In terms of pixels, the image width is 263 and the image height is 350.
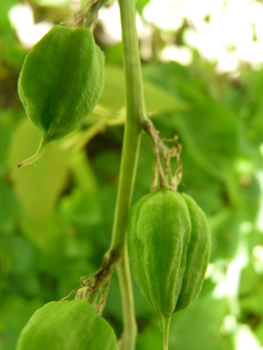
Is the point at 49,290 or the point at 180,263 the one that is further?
the point at 49,290

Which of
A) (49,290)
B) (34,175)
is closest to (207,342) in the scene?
(49,290)

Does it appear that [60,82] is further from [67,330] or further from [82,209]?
[82,209]

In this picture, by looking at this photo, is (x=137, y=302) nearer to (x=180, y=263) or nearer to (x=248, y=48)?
(x=180, y=263)

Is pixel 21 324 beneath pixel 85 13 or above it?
beneath

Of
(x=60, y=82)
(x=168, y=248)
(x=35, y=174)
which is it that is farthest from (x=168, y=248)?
(x=35, y=174)

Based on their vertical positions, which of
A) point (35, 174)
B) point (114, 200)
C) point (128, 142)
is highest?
point (128, 142)

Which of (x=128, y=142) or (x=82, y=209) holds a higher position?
(x=128, y=142)

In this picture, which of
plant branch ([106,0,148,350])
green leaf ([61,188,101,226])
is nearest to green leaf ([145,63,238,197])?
green leaf ([61,188,101,226])
